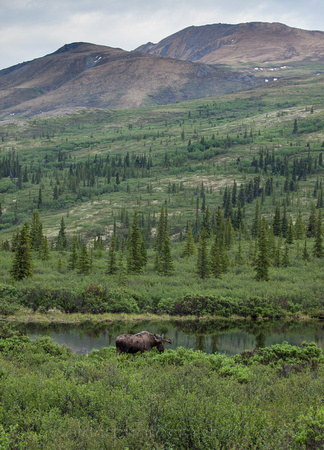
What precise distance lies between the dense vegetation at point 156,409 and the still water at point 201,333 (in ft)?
54.0

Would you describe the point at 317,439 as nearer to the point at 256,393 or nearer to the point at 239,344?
the point at 256,393

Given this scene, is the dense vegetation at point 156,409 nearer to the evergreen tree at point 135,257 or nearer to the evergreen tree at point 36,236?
the evergreen tree at point 135,257

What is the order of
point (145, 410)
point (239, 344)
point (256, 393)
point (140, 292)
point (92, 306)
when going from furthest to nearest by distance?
point (140, 292)
point (92, 306)
point (239, 344)
point (256, 393)
point (145, 410)

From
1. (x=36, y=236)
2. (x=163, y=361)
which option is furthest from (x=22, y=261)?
(x=163, y=361)

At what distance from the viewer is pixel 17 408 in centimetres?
1852

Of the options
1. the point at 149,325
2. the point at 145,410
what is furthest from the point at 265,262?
the point at 145,410

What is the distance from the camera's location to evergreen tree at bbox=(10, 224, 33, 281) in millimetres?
64188

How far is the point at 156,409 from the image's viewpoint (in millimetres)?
18109

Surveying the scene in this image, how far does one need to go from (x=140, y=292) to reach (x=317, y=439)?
157 ft

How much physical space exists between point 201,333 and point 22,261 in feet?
101

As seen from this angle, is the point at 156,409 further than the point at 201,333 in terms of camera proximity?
No

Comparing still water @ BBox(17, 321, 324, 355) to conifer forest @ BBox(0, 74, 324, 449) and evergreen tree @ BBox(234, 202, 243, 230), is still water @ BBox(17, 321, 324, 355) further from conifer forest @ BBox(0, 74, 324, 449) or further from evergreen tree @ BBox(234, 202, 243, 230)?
evergreen tree @ BBox(234, 202, 243, 230)

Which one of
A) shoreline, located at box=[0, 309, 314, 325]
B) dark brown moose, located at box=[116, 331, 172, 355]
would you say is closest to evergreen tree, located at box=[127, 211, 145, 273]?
shoreline, located at box=[0, 309, 314, 325]

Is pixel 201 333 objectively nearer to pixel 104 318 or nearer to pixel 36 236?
pixel 104 318
